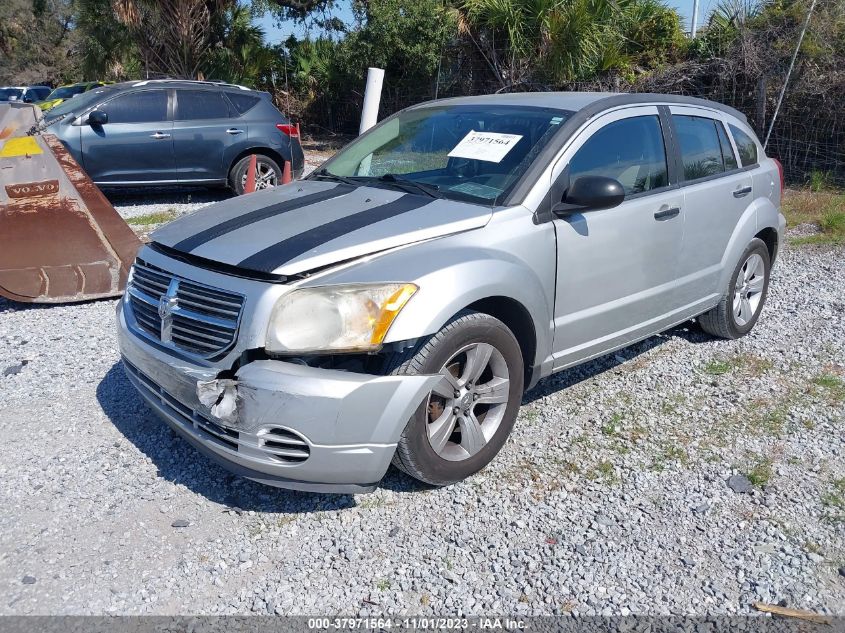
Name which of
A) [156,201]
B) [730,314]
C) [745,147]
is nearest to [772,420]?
[730,314]

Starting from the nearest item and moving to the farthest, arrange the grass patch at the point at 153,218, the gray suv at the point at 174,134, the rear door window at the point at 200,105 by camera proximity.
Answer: the grass patch at the point at 153,218 < the gray suv at the point at 174,134 < the rear door window at the point at 200,105

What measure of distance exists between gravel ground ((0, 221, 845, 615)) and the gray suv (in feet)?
19.0

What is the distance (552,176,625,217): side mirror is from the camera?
3617 millimetres

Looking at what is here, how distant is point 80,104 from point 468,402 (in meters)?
8.65

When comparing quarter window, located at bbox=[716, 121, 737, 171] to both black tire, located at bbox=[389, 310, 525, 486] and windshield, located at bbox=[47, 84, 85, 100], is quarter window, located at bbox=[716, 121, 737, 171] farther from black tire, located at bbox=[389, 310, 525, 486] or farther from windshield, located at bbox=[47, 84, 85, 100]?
windshield, located at bbox=[47, 84, 85, 100]

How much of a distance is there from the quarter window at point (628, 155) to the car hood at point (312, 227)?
0.80m

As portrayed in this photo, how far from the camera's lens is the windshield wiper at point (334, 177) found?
4.20m

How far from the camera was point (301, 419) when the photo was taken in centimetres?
292

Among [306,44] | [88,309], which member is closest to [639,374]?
[88,309]

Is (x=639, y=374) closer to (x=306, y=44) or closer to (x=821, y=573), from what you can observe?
(x=821, y=573)

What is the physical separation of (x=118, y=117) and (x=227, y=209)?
7.00 metres

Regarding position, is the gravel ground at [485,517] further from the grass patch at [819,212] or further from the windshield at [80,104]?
the windshield at [80,104]

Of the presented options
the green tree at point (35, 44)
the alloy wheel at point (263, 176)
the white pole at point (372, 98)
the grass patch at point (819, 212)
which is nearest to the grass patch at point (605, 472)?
the white pole at point (372, 98)

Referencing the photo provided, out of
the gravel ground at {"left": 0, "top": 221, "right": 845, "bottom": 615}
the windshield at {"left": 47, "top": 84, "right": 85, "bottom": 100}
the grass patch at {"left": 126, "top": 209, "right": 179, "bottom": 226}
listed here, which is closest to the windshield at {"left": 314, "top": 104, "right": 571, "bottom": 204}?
the gravel ground at {"left": 0, "top": 221, "right": 845, "bottom": 615}
